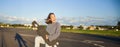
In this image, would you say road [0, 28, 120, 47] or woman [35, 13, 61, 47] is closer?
woman [35, 13, 61, 47]

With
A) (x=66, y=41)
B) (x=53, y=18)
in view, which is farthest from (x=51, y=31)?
(x=66, y=41)

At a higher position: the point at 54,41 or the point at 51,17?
the point at 51,17

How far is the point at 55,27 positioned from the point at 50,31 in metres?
0.18

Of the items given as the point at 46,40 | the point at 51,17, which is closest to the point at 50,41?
the point at 46,40

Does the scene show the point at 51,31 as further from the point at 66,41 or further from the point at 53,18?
the point at 66,41

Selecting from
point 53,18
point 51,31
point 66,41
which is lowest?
point 66,41

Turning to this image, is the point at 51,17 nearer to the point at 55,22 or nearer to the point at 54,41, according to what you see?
the point at 55,22

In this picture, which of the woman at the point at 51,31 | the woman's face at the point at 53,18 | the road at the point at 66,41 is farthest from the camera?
the road at the point at 66,41

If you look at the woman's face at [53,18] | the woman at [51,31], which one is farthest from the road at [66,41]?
the woman's face at [53,18]

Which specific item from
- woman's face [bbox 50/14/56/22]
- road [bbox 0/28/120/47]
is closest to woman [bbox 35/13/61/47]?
woman's face [bbox 50/14/56/22]

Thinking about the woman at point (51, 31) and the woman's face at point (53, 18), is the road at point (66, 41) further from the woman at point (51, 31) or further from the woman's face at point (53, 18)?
the woman's face at point (53, 18)

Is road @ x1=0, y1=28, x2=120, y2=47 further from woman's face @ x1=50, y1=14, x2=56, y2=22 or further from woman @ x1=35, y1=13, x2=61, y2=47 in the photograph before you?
woman's face @ x1=50, y1=14, x2=56, y2=22

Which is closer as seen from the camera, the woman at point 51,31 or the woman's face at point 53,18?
the woman at point 51,31

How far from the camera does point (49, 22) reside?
817 centimetres
